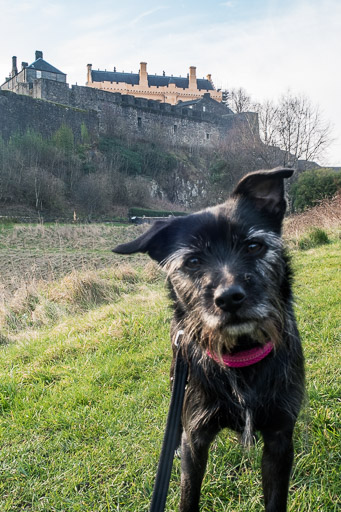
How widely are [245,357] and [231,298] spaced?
50 centimetres

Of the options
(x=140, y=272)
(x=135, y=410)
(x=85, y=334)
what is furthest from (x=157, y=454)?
(x=140, y=272)

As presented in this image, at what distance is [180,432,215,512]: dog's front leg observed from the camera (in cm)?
209

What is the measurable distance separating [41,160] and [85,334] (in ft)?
110

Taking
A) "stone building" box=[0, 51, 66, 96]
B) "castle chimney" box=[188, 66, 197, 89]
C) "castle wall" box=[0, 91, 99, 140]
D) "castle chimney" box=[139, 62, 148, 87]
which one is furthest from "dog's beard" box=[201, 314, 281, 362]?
"castle chimney" box=[188, 66, 197, 89]

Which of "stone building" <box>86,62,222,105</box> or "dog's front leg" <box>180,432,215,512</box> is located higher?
"stone building" <box>86,62,222,105</box>

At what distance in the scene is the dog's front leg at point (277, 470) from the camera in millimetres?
1938

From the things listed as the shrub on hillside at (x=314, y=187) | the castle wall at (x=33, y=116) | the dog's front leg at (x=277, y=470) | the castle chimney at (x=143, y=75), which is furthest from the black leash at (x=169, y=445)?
the castle chimney at (x=143, y=75)

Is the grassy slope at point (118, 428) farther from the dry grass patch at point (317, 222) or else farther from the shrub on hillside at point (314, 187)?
the shrub on hillside at point (314, 187)

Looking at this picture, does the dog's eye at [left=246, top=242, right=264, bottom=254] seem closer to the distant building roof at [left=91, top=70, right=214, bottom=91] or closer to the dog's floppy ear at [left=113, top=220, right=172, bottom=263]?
the dog's floppy ear at [left=113, top=220, right=172, bottom=263]

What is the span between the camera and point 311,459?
2.34 metres

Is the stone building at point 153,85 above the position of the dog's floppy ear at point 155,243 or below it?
above

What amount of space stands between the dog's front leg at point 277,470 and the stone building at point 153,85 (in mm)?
74800

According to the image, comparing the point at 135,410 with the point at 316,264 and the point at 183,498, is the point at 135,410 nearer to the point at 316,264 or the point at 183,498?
the point at 183,498

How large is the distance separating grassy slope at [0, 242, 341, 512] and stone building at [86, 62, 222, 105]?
72537 millimetres
